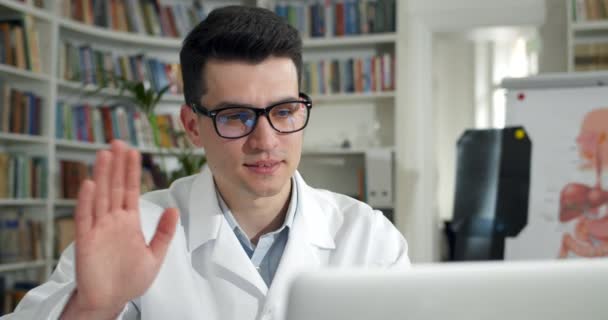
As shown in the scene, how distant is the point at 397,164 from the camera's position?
4.47m

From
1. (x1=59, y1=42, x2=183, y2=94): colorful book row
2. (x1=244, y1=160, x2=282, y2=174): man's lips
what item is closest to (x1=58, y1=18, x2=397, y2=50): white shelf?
(x1=59, y1=42, x2=183, y2=94): colorful book row

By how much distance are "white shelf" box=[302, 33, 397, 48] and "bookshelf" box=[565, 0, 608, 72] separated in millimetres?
1126

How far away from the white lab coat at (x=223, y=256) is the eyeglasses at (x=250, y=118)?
19cm

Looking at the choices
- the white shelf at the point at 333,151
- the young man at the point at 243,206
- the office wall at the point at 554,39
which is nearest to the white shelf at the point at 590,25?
the office wall at the point at 554,39

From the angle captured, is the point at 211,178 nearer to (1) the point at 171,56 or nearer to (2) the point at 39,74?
(2) the point at 39,74

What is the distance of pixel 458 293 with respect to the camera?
523mm

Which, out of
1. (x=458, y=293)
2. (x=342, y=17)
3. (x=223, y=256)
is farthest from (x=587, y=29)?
(x=458, y=293)

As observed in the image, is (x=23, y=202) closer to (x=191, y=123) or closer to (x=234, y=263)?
(x=191, y=123)

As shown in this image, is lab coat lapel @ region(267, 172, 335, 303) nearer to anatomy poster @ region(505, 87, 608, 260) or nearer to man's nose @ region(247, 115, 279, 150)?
man's nose @ region(247, 115, 279, 150)

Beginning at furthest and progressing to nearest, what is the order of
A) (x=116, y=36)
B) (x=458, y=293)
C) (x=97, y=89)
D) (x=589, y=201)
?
(x=116, y=36) < (x=97, y=89) < (x=589, y=201) < (x=458, y=293)

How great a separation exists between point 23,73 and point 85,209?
3.34 meters

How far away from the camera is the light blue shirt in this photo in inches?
51.0

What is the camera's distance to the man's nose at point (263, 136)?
116cm

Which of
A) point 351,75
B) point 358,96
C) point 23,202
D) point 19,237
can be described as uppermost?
point 351,75
